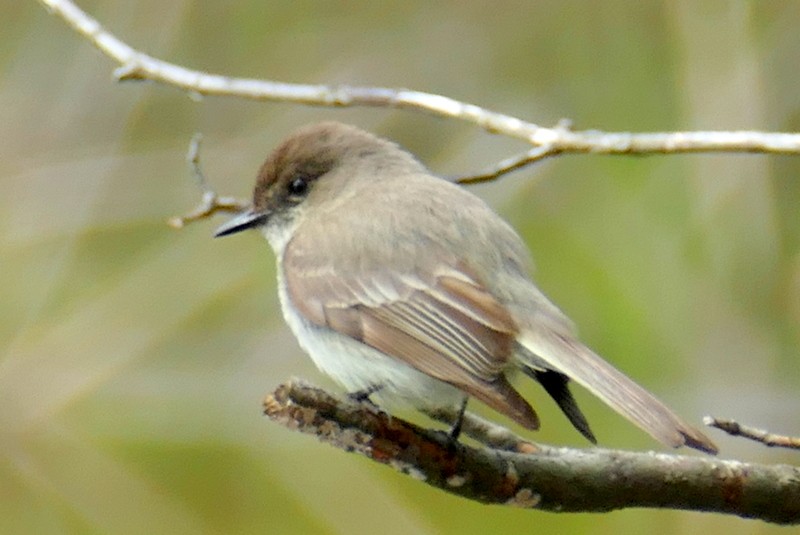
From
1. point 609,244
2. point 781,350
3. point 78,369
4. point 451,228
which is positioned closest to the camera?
point 451,228

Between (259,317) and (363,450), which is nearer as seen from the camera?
(363,450)

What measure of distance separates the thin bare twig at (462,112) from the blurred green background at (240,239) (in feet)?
5.27

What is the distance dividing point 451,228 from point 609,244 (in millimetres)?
1827

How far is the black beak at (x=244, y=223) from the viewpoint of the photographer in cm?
350

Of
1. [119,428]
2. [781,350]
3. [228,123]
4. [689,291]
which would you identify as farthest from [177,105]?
[781,350]

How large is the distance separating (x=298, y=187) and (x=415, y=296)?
A: 29.1 inches

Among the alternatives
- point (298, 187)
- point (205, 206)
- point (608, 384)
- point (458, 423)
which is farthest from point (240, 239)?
point (608, 384)

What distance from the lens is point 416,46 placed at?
5176 mm

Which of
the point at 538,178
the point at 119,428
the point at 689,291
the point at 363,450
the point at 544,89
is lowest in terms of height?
the point at 363,450

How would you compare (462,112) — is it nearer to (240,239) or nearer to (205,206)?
(205,206)

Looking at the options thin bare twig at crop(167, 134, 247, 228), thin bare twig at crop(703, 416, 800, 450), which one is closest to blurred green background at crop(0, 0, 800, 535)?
thin bare twig at crop(167, 134, 247, 228)

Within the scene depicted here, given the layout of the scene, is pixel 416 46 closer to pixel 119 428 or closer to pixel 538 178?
pixel 538 178

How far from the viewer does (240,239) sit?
5.08 metres

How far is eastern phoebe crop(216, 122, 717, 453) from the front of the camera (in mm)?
2693
